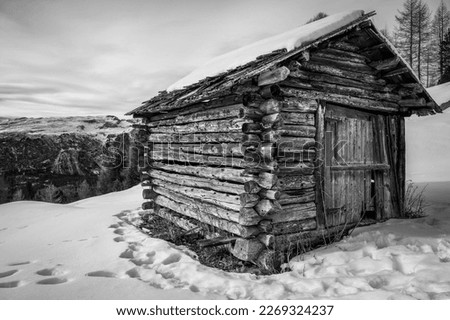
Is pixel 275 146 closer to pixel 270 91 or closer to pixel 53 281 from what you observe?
pixel 270 91

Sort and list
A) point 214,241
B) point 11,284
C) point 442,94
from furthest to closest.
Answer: point 442,94 < point 214,241 < point 11,284

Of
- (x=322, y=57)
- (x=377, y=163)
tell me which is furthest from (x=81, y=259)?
(x=377, y=163)

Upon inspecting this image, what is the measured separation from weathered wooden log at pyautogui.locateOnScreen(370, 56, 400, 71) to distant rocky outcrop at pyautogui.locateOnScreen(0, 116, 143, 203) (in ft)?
25.2

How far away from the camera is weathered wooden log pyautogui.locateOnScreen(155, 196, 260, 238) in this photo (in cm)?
416

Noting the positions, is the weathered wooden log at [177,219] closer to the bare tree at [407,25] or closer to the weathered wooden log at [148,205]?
the weathered wooden log at [148,205]

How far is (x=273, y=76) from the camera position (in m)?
3.79

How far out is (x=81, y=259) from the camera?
412 cm

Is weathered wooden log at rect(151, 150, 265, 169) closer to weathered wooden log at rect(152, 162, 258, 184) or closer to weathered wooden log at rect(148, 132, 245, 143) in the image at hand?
weathered wooden log at rect(152, 162, 258, 184)

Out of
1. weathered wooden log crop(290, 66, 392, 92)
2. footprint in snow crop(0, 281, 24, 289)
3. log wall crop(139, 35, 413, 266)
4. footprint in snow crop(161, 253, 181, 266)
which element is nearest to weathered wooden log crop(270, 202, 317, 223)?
log wall crop(139, 35, 413, 266)

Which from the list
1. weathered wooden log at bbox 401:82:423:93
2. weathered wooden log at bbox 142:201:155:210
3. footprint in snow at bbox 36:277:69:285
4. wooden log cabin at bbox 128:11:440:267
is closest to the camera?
footprint in snow at bbox 36:277:69:285

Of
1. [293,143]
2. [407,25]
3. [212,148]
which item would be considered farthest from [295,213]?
[407,25]

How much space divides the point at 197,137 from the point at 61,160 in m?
8.80

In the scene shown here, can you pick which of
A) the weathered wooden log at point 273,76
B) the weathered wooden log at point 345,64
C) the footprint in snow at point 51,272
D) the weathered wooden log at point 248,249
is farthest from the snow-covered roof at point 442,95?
the footprint in snow at point 51,272
